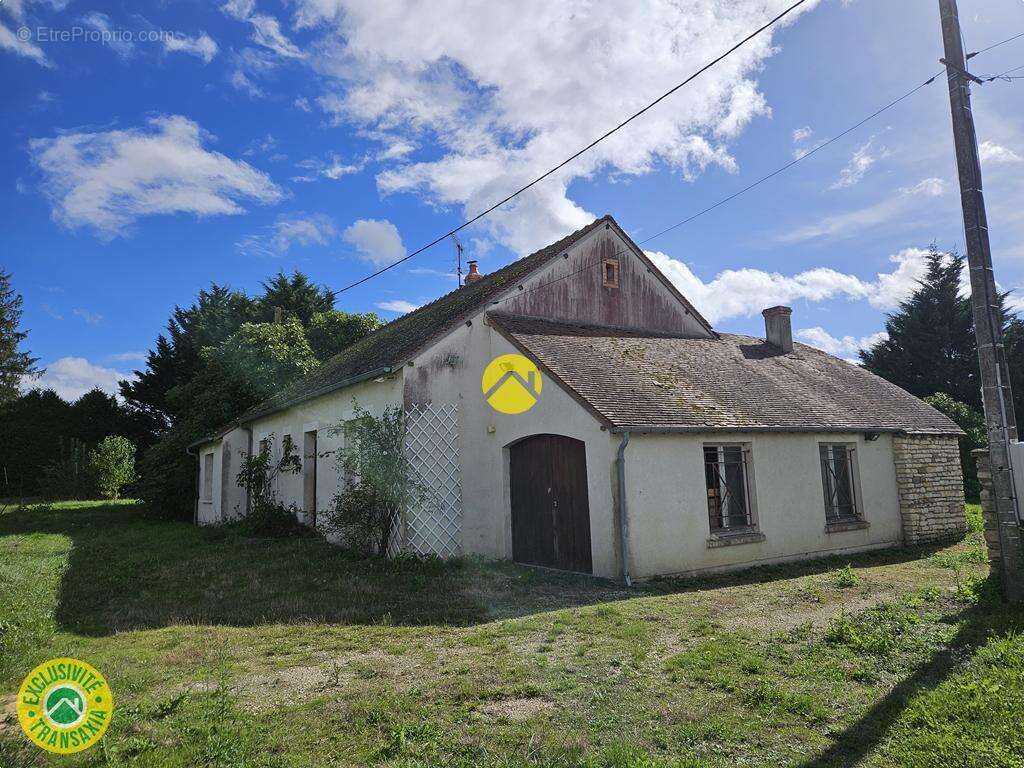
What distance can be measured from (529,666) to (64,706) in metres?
3.54

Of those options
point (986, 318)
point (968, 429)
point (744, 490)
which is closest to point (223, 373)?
point (744, 490)

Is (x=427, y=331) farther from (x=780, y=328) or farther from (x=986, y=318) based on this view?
(x=780, y=328)

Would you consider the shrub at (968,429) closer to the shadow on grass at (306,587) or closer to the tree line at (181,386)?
the shadow on grass at (306,587)

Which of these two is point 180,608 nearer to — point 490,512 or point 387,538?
point 387,538

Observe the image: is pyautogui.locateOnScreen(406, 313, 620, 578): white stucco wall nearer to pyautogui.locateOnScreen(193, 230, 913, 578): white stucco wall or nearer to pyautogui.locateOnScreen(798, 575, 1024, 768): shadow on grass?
pyautogui.locateOnScreen(193, 230, 913, 578): white stucco wall

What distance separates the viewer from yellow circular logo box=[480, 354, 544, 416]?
10984 millimetres

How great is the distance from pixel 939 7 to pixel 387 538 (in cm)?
1112

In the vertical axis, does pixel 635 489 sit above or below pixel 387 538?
above

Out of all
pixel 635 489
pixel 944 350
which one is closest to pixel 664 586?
pixel 635 489

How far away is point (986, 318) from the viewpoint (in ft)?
23.5

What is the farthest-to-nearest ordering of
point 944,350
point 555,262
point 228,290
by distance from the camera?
1. point 228,290
2. point 944,350
3. point 555,262

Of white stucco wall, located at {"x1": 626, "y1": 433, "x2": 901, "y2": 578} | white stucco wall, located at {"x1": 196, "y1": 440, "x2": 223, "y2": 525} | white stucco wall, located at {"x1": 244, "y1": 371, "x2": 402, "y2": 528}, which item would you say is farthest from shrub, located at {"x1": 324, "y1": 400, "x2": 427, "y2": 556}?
white stucco wall, located at {"x1": 196, "y1": 440, "x2": 223, "y2": 525}

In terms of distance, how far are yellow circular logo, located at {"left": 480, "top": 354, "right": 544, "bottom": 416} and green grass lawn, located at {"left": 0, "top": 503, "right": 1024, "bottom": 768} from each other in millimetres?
3033

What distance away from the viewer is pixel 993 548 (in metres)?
7.48
